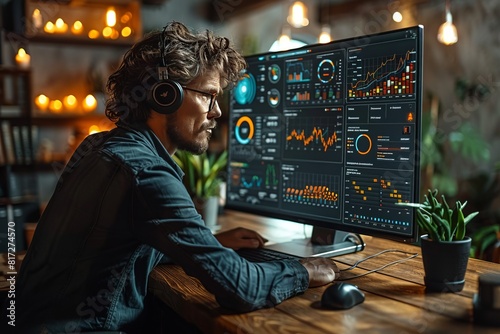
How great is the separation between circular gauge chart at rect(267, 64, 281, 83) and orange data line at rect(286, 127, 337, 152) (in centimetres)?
19

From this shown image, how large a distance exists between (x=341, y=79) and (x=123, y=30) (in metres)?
3.14

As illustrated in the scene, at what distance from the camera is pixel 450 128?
15.3 ft

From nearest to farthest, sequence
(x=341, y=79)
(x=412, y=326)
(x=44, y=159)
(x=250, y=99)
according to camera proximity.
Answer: (x=412, y=326) < (x=341, y=79) < (x=250, y=99) < (x=44, y=159)

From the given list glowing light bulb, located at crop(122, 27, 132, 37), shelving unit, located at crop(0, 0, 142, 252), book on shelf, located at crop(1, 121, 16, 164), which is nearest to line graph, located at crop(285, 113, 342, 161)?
shelving unit, located at crop(0, 0, 142, 252)

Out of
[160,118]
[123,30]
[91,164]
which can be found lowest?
[91,164]

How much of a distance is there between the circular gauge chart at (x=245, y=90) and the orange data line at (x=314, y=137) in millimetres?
226

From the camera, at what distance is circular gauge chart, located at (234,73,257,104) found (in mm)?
1802

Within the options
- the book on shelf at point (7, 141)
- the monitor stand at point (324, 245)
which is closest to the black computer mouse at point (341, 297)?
the monitor stand at point (324, 245)

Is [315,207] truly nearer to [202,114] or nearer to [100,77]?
[202,114]

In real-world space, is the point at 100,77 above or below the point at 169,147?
above

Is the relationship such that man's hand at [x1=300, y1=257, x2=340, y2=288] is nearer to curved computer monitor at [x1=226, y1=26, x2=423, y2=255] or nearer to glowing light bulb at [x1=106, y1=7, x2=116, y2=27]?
curved computer monitor at [x1=226, y1=26, x2=423, y2=255]

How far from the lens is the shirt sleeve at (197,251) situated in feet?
3.66

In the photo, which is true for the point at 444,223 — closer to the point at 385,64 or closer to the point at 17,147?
the point at 385,64

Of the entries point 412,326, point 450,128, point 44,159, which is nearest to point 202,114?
point 412,326
